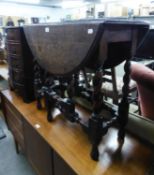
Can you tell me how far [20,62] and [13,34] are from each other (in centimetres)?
26

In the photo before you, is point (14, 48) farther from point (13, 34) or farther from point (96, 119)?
point (96, 119)

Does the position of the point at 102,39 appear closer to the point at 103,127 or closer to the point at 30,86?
the point at 103,127

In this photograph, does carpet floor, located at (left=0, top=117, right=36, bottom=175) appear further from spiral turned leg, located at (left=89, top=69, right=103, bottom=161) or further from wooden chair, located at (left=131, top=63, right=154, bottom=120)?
wooden chair, located at (left=131, top=63, right=154, bottom=120)

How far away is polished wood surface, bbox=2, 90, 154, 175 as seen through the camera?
927 mm

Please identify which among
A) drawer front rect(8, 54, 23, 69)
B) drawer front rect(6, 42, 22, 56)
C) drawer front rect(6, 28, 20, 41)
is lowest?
drawer front rect(8, 54, 23, 69)

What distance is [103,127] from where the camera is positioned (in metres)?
0.97

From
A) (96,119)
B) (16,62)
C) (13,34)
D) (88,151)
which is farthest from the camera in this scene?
(16,62)

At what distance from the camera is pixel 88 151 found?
1.06m

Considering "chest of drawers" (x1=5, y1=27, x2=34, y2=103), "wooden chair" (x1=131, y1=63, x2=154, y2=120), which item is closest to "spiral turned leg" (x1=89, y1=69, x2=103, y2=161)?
"wooden chair" (x1=131, y1=63, x2=154, y2=120)

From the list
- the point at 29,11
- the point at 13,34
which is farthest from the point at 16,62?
the point at 29,11

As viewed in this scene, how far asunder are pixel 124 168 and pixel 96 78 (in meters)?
0.54

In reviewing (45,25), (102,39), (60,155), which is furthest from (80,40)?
(60,155)

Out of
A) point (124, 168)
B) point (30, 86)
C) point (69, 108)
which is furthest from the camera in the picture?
point (30, 86)

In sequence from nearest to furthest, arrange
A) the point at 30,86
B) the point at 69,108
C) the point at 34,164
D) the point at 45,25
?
1. the point at 45,25
2. the point at 69,108
3. the point at 34,164
4. the point at 30,86
